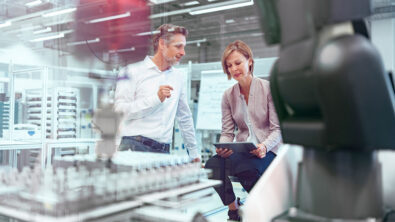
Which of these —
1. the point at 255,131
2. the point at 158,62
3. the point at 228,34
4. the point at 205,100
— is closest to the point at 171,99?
the point at 158,62

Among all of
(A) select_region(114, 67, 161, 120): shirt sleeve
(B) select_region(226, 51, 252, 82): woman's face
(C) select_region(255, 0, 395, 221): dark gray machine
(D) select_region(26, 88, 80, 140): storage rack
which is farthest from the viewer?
(D) select_region(26, 88, 80, 140): storage rack

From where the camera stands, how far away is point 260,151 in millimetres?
1717

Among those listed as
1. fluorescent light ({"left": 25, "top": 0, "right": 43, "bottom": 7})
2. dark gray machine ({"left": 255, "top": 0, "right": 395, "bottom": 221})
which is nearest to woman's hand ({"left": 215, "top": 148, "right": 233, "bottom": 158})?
dark gray machine ({"left": 255, "top": 0, "right": 395, "bottom": 221})

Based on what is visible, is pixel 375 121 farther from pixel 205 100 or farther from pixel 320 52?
pixel 205 100

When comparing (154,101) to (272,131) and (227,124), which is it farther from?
(272,131)

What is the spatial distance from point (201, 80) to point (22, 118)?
7.65 feet

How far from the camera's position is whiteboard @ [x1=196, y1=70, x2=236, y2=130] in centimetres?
425

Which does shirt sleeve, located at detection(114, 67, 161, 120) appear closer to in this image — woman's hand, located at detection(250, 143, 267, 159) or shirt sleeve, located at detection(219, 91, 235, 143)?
shirt sleeve, located at detection(219, 91, 235, 143)

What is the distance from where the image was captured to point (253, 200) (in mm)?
750

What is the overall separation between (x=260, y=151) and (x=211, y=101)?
2623 millimetres

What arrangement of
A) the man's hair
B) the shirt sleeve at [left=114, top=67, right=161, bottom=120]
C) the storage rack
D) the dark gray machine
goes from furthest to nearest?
the storage rack < the man's hair < the shirt sleeve at [left=114, top=67, right=161, bottom=120] < the dark gray machine

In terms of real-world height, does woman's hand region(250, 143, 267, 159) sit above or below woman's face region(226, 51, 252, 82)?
below

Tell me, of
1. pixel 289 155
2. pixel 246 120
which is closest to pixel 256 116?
pixel 246 120

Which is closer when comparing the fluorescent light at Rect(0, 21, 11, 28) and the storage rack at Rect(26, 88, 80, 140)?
the storage rack at Rect(26, 88, 80, 140)
